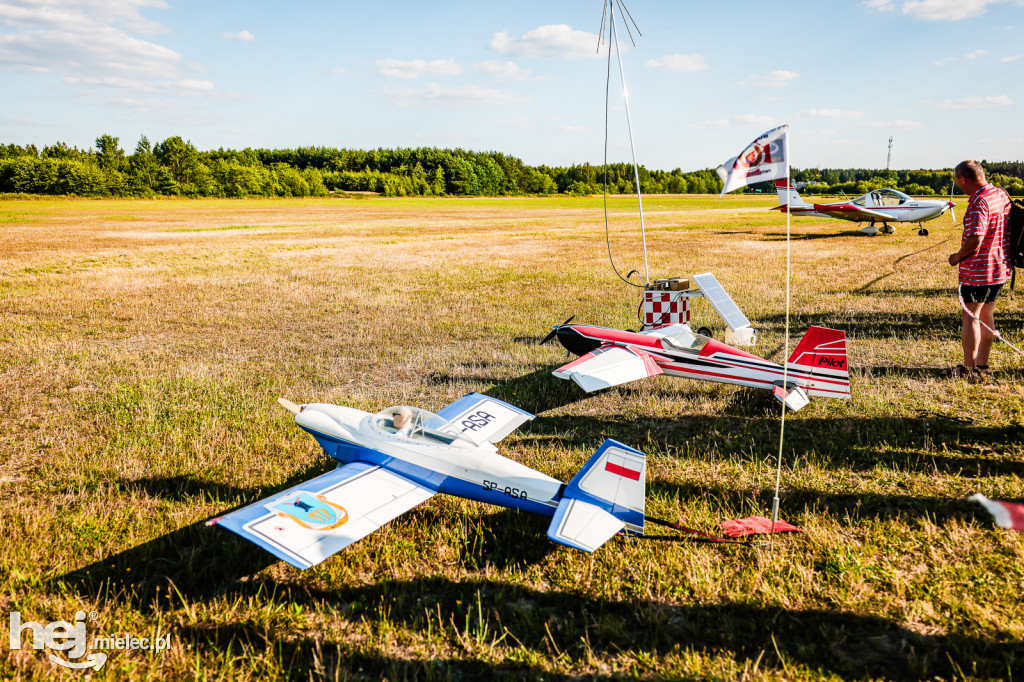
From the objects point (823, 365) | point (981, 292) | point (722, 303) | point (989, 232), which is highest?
point (989, 232)

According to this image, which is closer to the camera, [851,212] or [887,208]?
[851,212]

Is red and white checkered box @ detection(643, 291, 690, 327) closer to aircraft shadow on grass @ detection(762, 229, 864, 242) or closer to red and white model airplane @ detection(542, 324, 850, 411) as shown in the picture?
red and white model airplane @ detection(542, 324, 850, 411)

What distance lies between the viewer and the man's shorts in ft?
22.1

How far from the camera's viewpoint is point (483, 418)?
5340mm

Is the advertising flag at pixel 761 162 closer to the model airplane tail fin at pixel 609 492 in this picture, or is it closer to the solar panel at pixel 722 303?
the solar panel at pixel 722 303

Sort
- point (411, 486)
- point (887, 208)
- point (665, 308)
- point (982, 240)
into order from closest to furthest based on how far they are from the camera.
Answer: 1. point (411, 486)
2. point (982, 240)
3. point (665, 308)
4. point (887, 208)

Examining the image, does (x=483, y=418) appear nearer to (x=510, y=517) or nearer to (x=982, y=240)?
(x=510, y=517)

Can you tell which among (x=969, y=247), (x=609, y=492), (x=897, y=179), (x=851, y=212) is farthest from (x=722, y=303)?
(x=897, y=179)

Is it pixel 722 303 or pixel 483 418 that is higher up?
pixel 722 303

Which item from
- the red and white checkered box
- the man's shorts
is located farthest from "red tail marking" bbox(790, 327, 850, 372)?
the red and white checkered box

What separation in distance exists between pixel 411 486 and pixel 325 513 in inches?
30.4

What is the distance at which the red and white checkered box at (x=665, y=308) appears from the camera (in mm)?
8641

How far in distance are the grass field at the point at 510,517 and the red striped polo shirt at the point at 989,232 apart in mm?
1501

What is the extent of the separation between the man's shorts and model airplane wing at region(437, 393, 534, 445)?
602 centimetres
